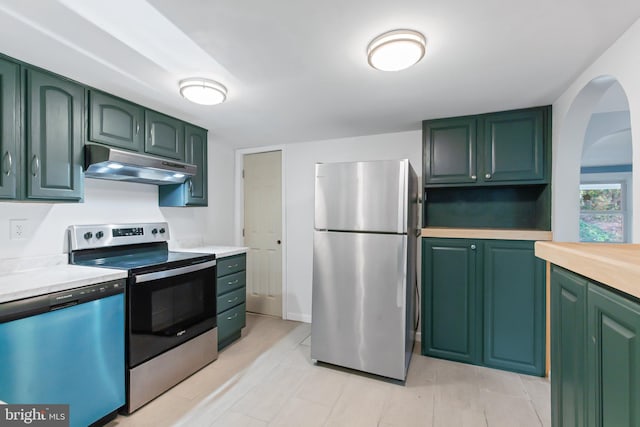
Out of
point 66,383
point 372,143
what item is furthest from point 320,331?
point 372,143

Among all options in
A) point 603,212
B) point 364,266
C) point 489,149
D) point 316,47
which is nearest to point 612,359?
point 364,266

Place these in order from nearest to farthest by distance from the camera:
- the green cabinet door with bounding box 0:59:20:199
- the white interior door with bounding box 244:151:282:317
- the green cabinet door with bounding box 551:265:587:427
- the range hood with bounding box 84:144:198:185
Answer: the green cabinet door with bounding box 551:265:587:427 → the green cabinet door with bounding box 0:59:20:199 → the range hood with bounding box 84:144:198:185 → the white interior door with bounding box 244:151:282:317

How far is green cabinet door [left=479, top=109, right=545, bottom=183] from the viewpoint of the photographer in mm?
2273

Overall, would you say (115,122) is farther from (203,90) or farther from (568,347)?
(568,347)

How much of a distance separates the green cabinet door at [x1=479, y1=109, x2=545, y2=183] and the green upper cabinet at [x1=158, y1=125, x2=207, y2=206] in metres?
2.63

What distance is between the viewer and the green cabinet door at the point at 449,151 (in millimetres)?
2457

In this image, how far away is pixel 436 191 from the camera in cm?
284

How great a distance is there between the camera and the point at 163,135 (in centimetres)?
246

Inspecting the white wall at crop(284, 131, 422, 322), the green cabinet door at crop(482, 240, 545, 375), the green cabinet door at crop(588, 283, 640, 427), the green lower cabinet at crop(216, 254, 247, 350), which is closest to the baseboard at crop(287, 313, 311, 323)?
the white wall at crop(284, 131, 422, 322)

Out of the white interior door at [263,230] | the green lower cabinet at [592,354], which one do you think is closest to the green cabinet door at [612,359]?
the green lower cabinet at [592,354]

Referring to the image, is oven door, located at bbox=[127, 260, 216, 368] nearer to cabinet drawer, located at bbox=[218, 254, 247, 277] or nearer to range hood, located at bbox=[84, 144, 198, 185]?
cabinet drawer, located at bbox=[218, 254, 247, 277]

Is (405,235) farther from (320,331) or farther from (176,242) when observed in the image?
(176,242)

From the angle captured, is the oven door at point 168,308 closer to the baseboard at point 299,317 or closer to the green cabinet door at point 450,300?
the baseboard at point 299,317

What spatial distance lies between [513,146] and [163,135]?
298 cm
